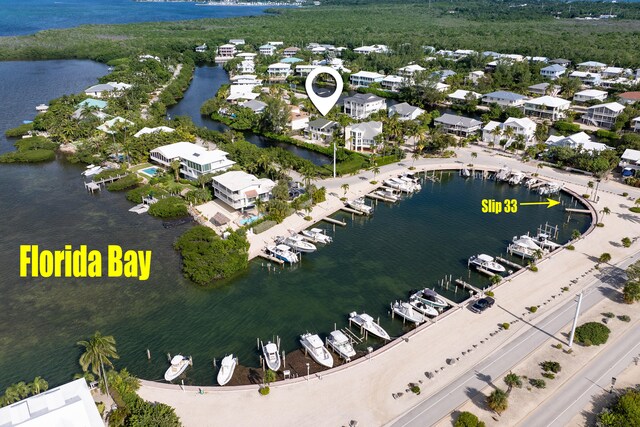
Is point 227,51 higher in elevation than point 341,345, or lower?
higher

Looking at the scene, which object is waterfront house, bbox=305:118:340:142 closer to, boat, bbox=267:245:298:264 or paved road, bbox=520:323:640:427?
boat, bbox=267:245:298:264

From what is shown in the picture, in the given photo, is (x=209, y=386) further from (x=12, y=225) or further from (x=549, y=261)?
(x=12, y=225)

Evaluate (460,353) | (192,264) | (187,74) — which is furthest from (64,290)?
(187,74)

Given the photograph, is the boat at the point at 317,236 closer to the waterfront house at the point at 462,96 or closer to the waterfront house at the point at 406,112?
the waterfront house at the point at 406,112

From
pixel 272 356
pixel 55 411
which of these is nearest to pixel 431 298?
pixel 272 356

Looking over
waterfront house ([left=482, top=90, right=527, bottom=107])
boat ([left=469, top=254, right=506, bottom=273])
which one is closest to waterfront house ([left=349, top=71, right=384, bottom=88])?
waterfront house ([left=482, top=90, right=527, bottom=107])

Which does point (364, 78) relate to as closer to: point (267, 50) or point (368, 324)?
point (267, 50)
